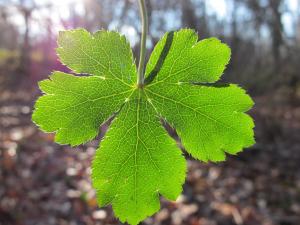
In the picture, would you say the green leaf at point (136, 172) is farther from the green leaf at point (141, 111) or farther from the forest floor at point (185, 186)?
the forest floor at point (185, 186)

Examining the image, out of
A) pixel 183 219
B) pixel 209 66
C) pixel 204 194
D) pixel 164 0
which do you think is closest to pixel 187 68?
pixel 209 66

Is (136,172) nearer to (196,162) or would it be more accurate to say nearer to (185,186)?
(185,186)

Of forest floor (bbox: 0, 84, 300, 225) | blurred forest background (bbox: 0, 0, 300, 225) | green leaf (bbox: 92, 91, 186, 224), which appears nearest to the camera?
green leaf (bbox: 92, 91, 186, 224)

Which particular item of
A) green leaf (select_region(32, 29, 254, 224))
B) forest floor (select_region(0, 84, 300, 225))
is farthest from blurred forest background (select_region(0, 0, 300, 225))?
green leaf (select_region(32, 29, 254, 224))

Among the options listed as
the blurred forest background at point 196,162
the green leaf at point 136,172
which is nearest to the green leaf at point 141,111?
the green leaf at point 136,172

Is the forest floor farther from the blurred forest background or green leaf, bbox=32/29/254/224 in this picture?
green leaf, bbox=32/29/254/224

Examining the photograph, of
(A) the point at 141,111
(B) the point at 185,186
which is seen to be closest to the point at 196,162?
(B) the point at 185,186

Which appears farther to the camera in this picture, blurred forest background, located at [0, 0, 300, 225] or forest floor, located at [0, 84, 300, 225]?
forest floor, located at [0, 84, 300, 225]
